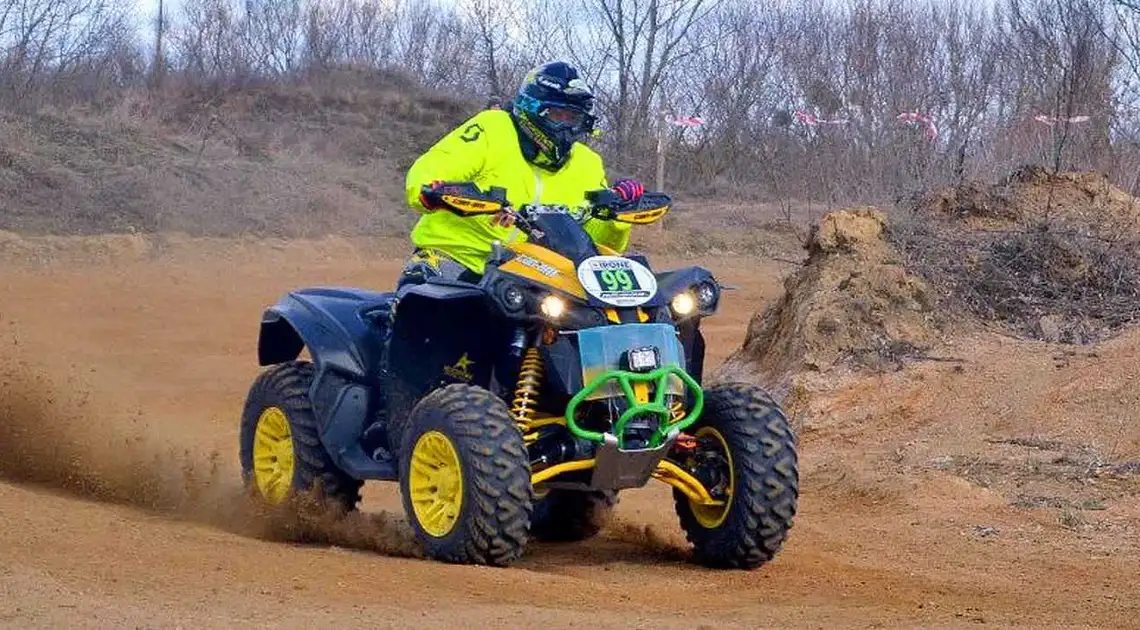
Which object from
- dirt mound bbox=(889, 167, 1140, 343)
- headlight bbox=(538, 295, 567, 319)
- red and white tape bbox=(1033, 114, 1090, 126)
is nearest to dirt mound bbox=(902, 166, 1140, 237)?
dirt mound bbox=(889, 167, 1140, 343)

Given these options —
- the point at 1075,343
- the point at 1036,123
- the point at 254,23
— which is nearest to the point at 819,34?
the point at 254,23

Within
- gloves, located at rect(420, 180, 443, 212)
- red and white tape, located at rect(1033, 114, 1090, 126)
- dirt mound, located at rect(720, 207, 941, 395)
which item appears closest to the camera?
gloves, located at rect(420, 180, 443, 212)

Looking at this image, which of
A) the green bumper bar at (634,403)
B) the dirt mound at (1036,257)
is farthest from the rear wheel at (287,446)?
the dirt mound at (1036,257)

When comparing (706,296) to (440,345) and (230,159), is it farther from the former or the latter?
→ (230,159)

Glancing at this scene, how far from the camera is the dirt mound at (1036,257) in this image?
11.6m

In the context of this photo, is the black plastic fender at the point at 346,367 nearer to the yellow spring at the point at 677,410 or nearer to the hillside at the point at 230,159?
the yellow spring at the point at 677,410

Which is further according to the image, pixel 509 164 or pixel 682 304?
pixel 509 164

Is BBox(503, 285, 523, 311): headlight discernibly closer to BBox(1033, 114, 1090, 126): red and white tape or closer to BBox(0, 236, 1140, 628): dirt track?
BBox(0, 236, 1140, 628): dirt track

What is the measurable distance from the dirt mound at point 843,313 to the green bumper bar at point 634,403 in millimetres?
4532

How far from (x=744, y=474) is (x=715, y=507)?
348 millimetres

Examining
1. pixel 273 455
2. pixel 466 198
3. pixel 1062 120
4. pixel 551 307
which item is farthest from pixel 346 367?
pixel 1062 120

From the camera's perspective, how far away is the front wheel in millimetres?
7039

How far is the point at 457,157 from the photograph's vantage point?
299 inches

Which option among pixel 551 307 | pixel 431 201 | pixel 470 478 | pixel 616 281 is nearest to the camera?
pixel 470 478
